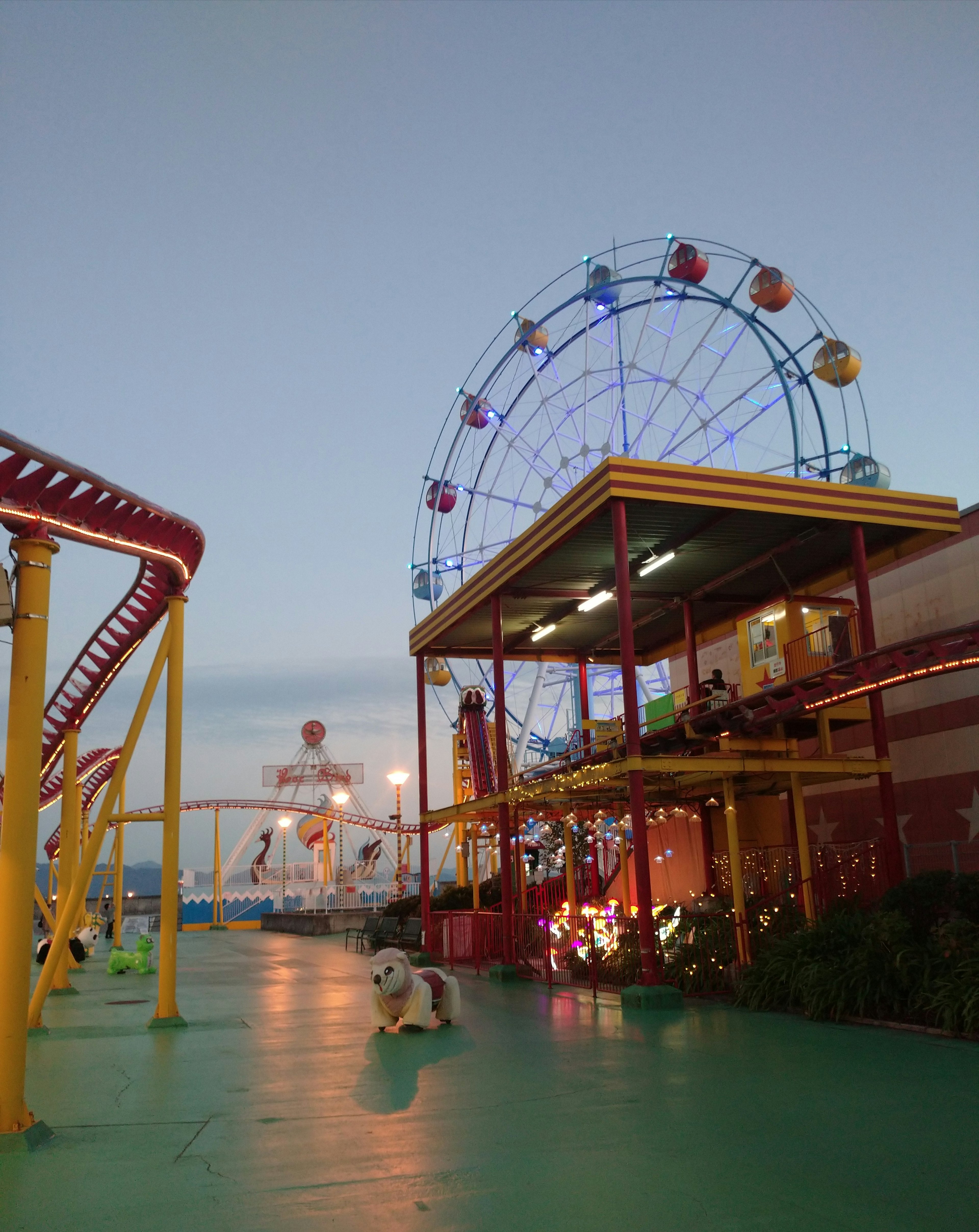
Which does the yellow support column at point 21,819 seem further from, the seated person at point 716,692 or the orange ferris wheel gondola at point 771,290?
the orange ferris wheel gondola at point 771,290

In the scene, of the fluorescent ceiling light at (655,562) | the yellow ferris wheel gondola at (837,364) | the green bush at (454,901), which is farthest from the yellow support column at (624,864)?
the yellow ferris wheel gondola at (837,364)

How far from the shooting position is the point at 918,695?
727 inches

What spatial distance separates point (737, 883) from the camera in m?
15.4

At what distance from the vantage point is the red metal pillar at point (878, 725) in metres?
15.8

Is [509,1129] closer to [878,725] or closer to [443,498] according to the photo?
[878,725]

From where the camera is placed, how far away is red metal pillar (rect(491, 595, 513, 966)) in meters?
19.3

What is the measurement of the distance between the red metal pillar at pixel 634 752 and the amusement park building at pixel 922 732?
A: 4471 mm

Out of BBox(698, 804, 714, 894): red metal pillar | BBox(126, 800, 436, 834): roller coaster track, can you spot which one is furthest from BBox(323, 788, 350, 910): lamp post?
BBox(698, 804, 714, 894): red metal pillar

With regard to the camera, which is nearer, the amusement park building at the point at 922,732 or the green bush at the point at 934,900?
the green bush at the point at 934,900

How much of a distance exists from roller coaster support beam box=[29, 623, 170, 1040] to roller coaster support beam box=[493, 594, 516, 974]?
7.12m

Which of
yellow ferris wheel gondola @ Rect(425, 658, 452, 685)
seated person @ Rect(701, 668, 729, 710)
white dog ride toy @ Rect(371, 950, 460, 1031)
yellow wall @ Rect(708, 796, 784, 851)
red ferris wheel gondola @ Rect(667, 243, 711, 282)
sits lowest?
white dog ride toy @ Rect(371, 950, 460, 1031)

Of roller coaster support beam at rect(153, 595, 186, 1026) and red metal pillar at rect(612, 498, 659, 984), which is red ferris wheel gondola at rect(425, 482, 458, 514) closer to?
red metal pillar at rect(612, 498, 659, 984)

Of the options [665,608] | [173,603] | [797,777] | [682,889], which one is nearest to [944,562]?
→ [797,777]

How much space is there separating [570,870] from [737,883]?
4867mm
